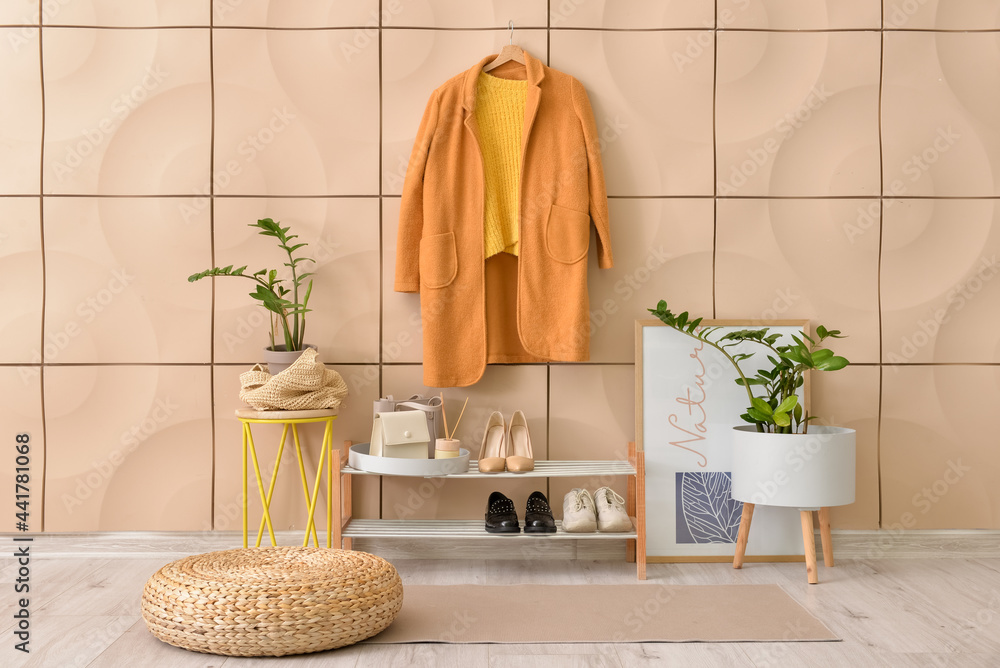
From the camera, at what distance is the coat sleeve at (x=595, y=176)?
8.45ft

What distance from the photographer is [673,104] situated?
265 centimetres

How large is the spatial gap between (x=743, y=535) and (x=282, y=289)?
5.72 ft

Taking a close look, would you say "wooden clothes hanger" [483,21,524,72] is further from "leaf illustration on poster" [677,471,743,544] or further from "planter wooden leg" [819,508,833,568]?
"planter wooden leg" [819,508,833,568]

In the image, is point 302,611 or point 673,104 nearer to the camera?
point 302,611

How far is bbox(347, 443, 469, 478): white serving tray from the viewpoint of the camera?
2.33m

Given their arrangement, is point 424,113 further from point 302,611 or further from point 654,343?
point 302,611

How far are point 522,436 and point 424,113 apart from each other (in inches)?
45.5

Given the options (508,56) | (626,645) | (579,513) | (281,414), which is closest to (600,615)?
(626,645)

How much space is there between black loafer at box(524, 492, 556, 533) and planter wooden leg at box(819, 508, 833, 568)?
2.88 feet

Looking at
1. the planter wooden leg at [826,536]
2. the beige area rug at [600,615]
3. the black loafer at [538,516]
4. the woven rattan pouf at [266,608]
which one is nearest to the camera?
the woven rattan pouf at [266,608]

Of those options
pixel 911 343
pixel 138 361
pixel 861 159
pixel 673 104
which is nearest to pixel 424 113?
pixel 673 104

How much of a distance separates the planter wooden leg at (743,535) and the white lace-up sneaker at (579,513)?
19.0 inches

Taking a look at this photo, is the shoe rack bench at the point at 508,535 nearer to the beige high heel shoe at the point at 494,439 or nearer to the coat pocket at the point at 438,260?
the beige high heel shoe at the point at 494,439

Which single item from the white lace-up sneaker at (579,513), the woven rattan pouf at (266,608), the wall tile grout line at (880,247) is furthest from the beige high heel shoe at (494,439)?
the wall tile grout line at (880,247)
